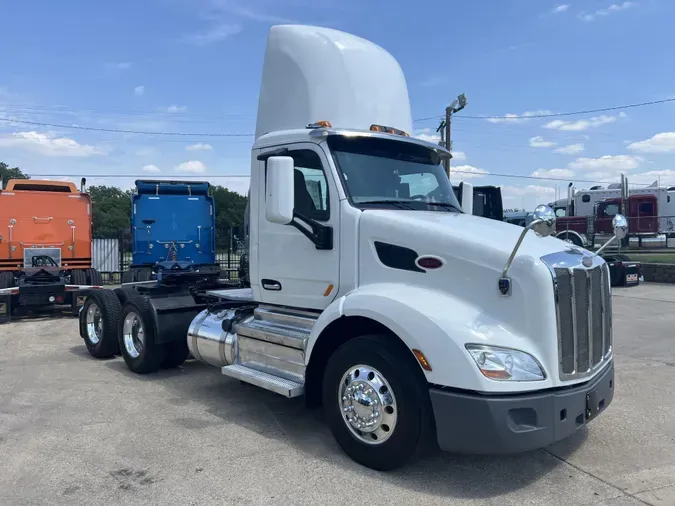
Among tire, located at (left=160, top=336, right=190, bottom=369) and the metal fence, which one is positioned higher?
the metal fence

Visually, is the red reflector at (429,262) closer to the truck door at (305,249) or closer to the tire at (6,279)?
the truck door at (305,249)

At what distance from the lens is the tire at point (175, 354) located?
7.19 meters

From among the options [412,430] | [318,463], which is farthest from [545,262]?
[318,463]

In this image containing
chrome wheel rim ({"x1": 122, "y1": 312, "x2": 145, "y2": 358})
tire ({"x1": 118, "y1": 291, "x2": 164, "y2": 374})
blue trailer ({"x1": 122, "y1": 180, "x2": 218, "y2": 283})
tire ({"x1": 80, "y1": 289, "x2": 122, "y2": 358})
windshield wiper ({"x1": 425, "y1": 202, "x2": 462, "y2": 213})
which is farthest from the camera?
blue trailer ({"x1": 122, "y1": 180, "x2": 218, "y2": 283})

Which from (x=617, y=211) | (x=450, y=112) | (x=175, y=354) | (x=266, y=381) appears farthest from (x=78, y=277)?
(x=617, y=211)

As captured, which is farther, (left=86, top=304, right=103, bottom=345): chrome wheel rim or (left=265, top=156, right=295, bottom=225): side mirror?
(left=86, top=304, right=103, bottom=345): chrome wheel rim

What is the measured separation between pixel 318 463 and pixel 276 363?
3.59 feet

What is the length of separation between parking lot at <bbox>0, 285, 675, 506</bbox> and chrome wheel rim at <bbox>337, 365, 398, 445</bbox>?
0.30 metres

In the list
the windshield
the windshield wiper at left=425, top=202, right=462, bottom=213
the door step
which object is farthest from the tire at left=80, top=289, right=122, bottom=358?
the windshield wiper at left=425, top=202, right=462, bottom=213

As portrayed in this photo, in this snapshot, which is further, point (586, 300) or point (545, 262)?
point (586, 300)

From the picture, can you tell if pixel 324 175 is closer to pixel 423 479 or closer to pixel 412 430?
pixel 412 430

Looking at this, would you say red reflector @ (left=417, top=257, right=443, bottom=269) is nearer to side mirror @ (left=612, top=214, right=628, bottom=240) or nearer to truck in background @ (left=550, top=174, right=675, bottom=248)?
side mirror @ (left=612, top=214, right=628, bottom=240)

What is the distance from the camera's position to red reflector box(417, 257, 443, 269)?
418cm

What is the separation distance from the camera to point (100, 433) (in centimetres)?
507
